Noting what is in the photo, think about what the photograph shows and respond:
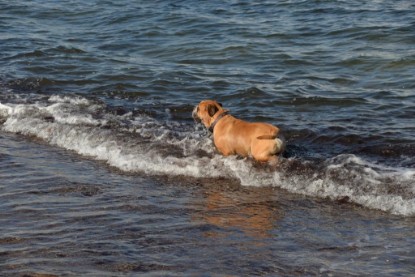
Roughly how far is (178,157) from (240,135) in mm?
830

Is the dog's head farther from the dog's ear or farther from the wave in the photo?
the wave

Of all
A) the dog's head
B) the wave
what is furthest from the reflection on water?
the dog's head

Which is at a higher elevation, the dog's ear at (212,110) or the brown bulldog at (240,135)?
the dog's ear at (212,110)

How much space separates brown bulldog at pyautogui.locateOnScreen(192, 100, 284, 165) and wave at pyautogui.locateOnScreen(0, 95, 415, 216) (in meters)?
0.12

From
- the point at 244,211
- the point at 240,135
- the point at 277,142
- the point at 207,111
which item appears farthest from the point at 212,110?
the point at 244,211

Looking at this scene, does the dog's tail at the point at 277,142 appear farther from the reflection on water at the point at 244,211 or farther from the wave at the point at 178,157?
the reflection on water at the point at 244,211

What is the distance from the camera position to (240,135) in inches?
313

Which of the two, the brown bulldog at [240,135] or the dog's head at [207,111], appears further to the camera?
the dog's head at [207,111]

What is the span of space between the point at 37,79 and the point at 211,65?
116 inches

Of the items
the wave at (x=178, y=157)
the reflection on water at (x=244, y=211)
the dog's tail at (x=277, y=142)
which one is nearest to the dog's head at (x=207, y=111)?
the wave at (x=178, y=157)

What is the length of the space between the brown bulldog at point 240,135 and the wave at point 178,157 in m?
0.12

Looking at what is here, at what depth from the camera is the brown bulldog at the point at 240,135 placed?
7.66 metres

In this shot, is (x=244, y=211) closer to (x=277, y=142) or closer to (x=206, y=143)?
(x=277, y=142)

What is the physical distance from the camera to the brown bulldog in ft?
25.1
